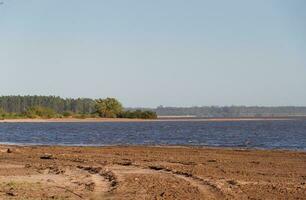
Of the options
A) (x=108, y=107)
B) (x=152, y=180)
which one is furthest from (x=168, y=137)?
(x=108, y=107)

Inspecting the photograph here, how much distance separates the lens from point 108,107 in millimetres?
182625

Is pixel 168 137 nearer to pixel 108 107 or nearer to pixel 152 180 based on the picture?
pixel 152 180

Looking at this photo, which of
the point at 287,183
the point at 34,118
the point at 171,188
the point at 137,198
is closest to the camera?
the point at 137,198

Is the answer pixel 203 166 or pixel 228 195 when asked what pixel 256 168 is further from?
pixel 228 195

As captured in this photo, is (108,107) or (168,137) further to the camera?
(108,107)

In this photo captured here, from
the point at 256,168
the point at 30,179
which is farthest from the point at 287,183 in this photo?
the point at 30,179

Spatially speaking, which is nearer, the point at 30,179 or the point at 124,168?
the point at 30,179

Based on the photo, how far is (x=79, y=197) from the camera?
17.0 m

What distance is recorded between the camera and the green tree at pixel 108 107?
181m

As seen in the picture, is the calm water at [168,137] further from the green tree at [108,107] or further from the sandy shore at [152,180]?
the green tree at [108,107]

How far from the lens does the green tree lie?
594 ft

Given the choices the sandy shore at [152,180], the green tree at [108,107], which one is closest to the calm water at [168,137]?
the sandy shore at [152,180]

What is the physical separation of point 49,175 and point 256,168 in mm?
8973

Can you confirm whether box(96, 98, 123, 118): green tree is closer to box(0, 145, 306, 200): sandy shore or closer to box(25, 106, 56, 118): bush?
box(25, 106, 56, 118): bush
